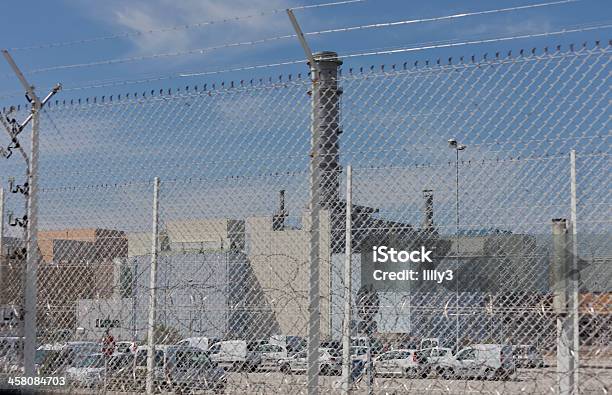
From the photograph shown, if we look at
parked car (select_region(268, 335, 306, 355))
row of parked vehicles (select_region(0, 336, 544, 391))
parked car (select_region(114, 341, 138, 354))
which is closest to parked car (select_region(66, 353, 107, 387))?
row of parked vehicles (select_region(0, 336, 544, 391))

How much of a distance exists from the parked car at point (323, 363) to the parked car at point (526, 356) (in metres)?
1.23

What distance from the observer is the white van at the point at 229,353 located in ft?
19.2

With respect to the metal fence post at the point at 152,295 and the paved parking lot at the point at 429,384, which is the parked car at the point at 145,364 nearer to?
the metal fence post at the point at 152,295

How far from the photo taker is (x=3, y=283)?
709cm

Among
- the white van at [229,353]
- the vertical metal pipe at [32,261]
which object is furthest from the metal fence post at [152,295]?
the vertical metal pipe at [32,261]

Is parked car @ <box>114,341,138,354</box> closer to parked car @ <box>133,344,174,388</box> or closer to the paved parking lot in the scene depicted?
parked car @ <box>133,344,174,388</box>

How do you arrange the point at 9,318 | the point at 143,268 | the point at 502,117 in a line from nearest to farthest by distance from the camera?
1. the point at 502,117
2. the point at 143,268
3. the point at 9,318

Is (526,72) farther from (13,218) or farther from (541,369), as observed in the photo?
(13,218)

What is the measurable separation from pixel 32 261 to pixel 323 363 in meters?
2.62

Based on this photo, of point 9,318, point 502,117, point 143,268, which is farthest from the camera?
point 9,318

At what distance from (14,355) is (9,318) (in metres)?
0.32

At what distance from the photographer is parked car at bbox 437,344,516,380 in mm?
5027

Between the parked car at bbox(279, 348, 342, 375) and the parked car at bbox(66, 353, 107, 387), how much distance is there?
62.9 inches

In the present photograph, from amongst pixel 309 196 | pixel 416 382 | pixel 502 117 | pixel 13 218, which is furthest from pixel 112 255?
pixel 502 117
